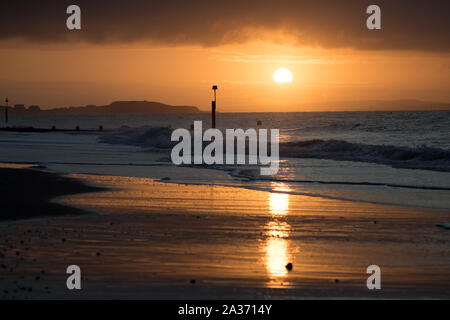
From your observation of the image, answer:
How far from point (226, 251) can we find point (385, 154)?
83.5 feet

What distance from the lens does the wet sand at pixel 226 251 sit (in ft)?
22.6

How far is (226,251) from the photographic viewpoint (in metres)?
8.78

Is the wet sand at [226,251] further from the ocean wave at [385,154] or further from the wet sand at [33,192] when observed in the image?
the ocean wave at [385,154]

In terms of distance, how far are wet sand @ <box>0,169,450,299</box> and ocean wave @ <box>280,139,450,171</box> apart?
1496cm

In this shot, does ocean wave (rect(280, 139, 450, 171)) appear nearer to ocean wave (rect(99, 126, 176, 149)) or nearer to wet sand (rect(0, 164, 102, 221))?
ocean wave (rect(99, 126, 176, 149))

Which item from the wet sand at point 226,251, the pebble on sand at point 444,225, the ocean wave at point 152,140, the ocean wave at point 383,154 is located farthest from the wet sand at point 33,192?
the ocean wave at point 152,140

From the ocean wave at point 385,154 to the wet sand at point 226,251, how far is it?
15.0 m

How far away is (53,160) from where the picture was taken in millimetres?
27359

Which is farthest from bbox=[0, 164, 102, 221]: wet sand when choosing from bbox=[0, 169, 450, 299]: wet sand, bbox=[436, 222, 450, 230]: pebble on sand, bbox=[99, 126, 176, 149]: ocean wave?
bbox=[99, 126, 176, 149]: ocean wave

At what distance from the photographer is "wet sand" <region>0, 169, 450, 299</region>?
690cm
